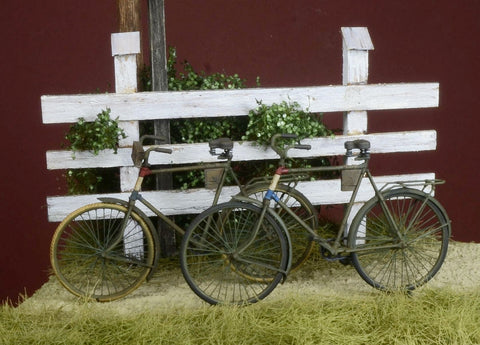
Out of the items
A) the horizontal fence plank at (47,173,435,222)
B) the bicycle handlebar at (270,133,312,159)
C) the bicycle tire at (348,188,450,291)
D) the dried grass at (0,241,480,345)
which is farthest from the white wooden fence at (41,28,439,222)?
the dried grass at (0,241,480,345)

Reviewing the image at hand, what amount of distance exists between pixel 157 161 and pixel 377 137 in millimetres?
1556

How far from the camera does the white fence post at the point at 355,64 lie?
530 cm

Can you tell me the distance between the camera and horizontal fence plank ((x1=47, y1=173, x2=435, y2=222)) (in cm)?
511

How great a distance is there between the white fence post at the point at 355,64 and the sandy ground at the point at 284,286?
0.83 metres

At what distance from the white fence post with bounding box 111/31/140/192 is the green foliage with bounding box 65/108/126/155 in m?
0.07

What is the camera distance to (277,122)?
5031 millimetres

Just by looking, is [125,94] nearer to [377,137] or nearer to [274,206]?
[274,206]

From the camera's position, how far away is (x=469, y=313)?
14.4ft

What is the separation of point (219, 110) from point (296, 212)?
86cm

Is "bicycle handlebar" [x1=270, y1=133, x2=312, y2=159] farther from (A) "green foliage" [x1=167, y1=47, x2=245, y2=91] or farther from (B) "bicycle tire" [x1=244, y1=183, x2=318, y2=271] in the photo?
(A) "green foliage" [x1=167, y1=47, x2=245, y2=91]

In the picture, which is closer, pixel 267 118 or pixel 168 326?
pixel 168 326

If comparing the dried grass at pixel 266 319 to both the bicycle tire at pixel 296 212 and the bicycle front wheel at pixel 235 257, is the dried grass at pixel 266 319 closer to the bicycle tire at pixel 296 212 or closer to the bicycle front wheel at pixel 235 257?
the bicycle front wheel at pixel 235 257

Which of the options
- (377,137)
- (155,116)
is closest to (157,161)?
(155,116)

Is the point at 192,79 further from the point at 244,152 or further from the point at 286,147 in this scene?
the point at 286,147
